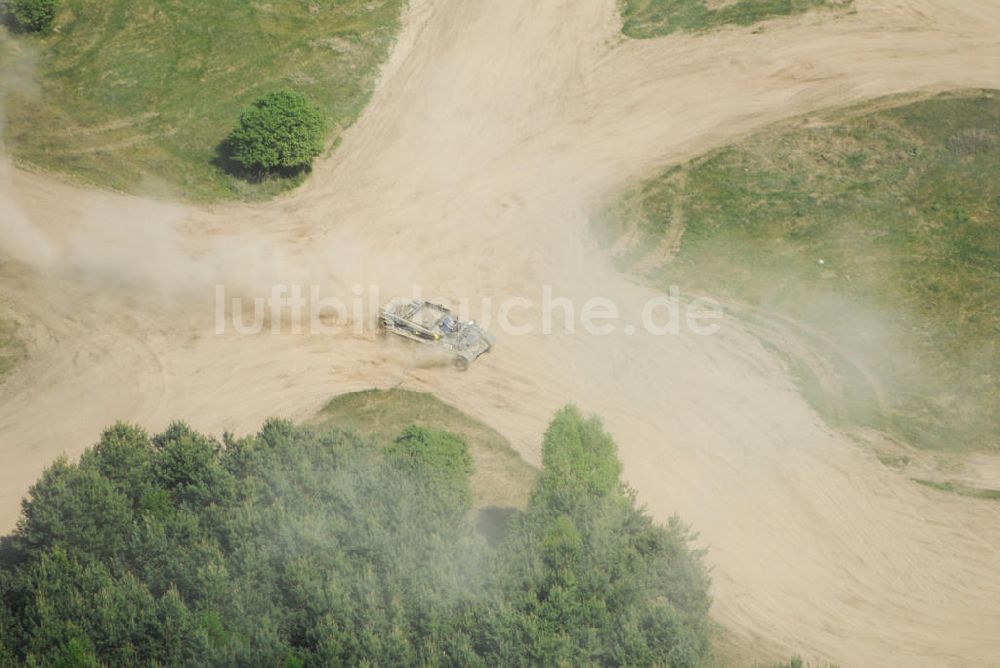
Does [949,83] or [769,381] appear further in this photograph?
[949,83]

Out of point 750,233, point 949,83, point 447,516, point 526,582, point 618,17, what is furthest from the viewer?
point 618,17

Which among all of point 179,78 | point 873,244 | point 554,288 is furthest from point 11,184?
point 873,244

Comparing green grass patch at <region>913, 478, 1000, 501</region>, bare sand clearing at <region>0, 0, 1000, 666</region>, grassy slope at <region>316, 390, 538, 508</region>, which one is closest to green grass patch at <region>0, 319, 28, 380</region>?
bare sand clearing at <region>0, 0, 1000, 666</region>

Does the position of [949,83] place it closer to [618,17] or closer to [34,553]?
[618,17]

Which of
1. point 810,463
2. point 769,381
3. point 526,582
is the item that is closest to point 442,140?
point 769,381

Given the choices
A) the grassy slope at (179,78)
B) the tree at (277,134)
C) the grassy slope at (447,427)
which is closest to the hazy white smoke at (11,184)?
the grassy slope at (179,78)

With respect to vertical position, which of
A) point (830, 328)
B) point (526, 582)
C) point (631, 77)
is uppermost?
point (631, 77)

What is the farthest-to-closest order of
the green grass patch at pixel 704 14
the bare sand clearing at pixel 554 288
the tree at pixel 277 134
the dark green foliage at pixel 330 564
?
the green grass patch at pixel 704 14 → the tree at pixel 277 134 → the bare sand clearing at pixel 554 288 → the dark green foliage at pixel 330 564

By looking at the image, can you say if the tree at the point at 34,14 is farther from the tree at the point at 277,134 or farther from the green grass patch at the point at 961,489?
the green grass patch at the point at 961,489
